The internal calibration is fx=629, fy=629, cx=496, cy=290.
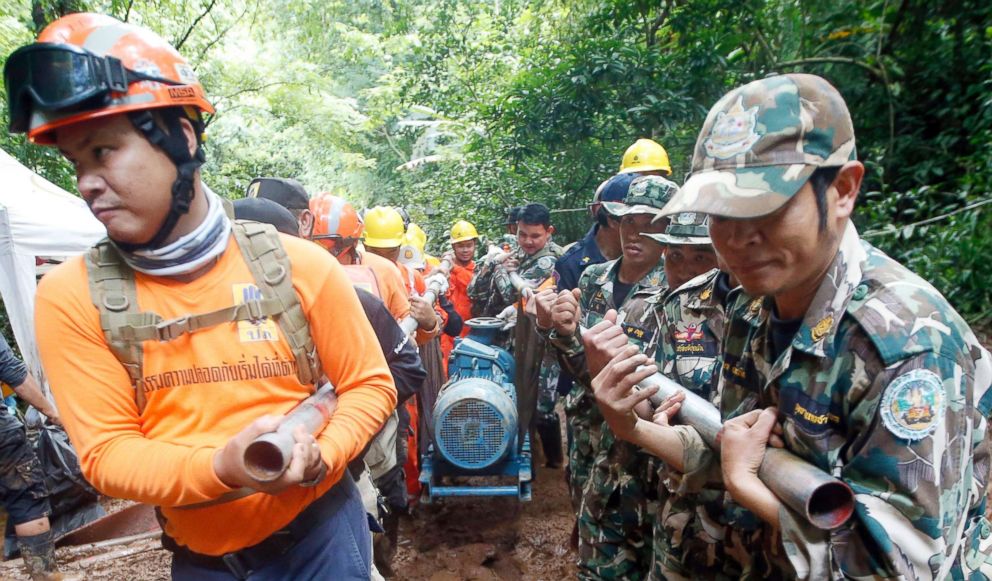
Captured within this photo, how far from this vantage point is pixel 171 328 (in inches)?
65.1

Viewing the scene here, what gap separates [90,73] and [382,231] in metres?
3.94

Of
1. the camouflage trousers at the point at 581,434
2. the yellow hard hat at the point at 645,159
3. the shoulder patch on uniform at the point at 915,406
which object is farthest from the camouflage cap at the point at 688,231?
the yellow hard hat at the point at 645,159

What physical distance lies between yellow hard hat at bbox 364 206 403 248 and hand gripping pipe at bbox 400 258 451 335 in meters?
→ 0.49

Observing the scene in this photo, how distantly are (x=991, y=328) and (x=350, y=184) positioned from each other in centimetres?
→ 2082

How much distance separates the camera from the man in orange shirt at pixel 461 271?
766 centimetres

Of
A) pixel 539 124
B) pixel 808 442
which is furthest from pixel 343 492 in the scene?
pixel 539 124

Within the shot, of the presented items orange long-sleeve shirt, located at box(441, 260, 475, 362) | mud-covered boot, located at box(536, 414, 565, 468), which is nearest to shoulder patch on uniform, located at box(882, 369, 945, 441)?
mud-covered boot, located at box(536, 414, 565, 468)

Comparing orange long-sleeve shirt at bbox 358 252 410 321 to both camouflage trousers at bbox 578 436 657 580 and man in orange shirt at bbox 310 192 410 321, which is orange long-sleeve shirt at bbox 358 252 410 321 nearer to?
man in orange shirt at bbox 310 192 410 321

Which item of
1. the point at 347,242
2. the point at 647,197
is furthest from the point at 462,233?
the point at 647,197

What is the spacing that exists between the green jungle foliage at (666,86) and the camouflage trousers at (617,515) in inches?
153

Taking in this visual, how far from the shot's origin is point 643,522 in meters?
3.06

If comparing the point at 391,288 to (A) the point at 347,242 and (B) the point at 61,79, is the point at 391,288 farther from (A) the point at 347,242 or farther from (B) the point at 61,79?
(B) the point at 61,79

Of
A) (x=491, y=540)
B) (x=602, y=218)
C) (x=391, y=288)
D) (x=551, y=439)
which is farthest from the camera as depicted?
(x=551, y=439)

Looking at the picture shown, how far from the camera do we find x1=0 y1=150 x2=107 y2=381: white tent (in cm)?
635
